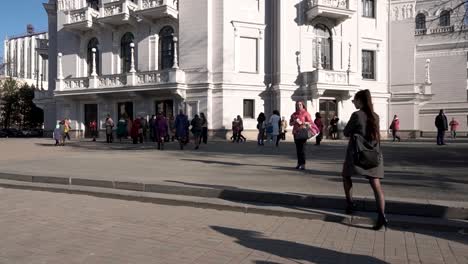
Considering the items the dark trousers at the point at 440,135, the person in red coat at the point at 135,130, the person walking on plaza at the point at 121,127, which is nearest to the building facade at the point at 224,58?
the person walking on plaza at the point at 121,127

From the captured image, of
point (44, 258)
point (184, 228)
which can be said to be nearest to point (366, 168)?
point (184, 228)

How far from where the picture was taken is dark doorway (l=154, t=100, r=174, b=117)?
99.9ft

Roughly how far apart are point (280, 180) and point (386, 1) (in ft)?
101

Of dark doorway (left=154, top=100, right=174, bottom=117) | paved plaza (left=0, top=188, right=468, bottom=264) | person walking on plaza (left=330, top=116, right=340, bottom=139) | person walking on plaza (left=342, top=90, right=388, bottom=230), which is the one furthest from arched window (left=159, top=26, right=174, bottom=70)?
person walking on plaza (left=342, top=90, right=388, bottom=230)

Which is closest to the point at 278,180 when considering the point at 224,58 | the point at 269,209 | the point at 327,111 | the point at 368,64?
the point at 269,209

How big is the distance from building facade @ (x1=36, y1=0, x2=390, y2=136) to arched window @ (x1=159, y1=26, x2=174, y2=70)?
0.07 meters

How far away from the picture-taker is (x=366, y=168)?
5980mm

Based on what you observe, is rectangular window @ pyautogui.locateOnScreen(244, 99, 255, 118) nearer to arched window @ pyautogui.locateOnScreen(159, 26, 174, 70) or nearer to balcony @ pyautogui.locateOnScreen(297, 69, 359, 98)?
balcony @ pyautogui.locateOnScreen(297, 69, 359, 98)

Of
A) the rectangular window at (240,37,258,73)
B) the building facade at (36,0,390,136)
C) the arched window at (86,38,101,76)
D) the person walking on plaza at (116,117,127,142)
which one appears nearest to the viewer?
the person walking on plaza at (116,117,127,142)

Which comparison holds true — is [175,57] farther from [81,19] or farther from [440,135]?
[440,135]

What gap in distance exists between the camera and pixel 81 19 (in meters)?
33.8

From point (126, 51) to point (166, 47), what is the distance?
398cm

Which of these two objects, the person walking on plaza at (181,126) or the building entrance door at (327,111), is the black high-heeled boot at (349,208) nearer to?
the person walking on plaza at (181,126)

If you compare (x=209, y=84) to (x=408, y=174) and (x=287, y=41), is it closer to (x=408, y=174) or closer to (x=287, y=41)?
(x=287, y=41)
